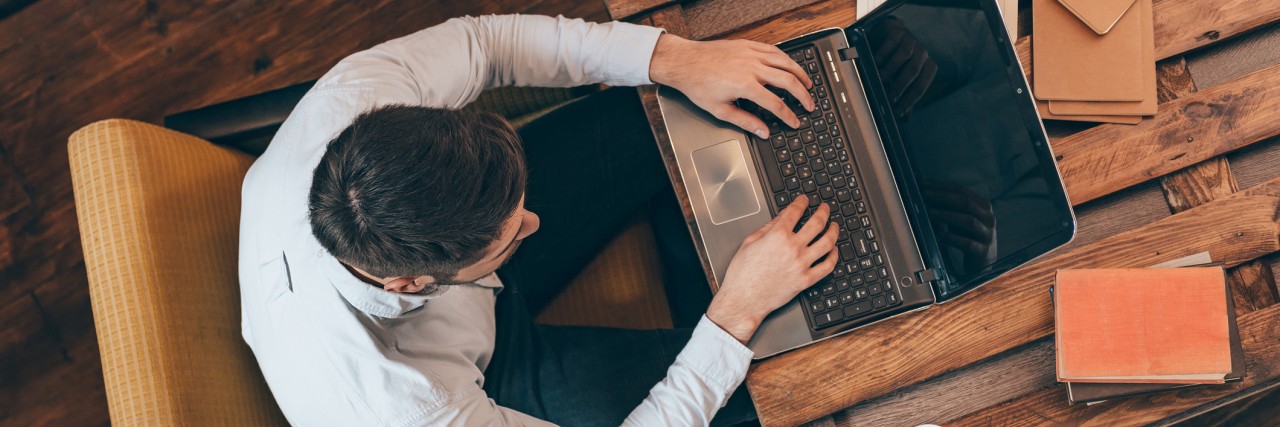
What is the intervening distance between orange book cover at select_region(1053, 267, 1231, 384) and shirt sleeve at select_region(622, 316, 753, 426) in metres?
0.43

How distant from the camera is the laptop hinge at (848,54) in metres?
1.16

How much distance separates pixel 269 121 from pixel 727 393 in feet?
2.56

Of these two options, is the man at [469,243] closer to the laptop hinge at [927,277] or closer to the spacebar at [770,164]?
the spacebar at [770,164]

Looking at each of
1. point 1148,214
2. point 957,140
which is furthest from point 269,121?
point 1148,214

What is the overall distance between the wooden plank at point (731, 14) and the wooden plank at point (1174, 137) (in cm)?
40

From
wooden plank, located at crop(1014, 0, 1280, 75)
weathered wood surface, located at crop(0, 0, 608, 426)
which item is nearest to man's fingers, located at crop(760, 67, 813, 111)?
wooden plank, located at crop(1014, 0, 1280, 75)

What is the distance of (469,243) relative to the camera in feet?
2.88

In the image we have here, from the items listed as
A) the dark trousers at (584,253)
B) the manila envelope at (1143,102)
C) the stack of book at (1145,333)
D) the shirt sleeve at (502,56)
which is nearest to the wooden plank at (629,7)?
the shirt sleeve at (502,56)

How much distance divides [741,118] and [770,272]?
23 centimetres

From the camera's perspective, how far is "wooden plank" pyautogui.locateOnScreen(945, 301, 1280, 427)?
106cm

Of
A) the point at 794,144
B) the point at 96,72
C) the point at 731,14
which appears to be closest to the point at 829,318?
the point at 794,144

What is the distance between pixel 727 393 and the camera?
1.10 metres

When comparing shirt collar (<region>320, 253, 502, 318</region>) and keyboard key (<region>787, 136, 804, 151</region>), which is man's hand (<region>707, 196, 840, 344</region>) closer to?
keyboard key (<region>787, 136, 804, 151</region>)

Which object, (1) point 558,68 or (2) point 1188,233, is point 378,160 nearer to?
(1) point 558,68
